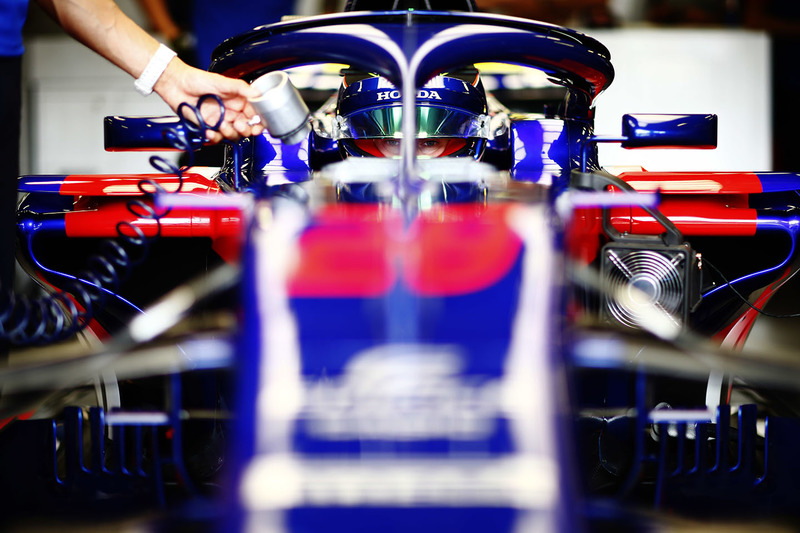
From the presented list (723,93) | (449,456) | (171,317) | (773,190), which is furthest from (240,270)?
(723,93)

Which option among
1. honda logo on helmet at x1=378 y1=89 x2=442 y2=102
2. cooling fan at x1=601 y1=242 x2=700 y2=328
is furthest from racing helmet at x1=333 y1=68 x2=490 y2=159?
cooling fan at x1=601 y1=242 x2=700 y2=328

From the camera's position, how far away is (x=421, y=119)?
1.12m

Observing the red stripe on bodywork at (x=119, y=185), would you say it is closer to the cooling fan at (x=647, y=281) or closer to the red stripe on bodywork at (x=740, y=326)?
the cooling fan at (x=647, y=281)

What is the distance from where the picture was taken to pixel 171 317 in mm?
746

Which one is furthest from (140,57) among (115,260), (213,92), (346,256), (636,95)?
(636,95)

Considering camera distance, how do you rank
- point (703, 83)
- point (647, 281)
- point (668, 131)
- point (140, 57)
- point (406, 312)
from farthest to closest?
point (703, 83) < point (140, 57) < point (668, 131) < point (647, 281) < point (406, 312)

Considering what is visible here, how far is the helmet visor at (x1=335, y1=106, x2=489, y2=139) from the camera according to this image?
1.12 metres

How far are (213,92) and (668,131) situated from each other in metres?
0.59

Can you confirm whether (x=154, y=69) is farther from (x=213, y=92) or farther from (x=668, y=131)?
(x=668, y=131)

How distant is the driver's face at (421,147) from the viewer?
3.81 feet

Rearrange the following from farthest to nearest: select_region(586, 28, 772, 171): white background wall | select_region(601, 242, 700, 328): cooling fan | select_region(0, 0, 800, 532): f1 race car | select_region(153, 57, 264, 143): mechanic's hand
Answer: select_region(586, 28, 772, 171): white background wall, select_region(153, 57, 264, 143): mechanic's hand, select_region(601, 242, 700, 328): cooling fan, select_region(0, 0, 800, 532): f1 race car

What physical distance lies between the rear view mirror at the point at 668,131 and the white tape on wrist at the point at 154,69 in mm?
612

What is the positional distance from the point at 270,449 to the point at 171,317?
0.24 meters

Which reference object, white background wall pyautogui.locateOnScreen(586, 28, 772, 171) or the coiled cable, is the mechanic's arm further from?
white background wall pyautogui.locateOnScreen(586, 28, 772, 171)
